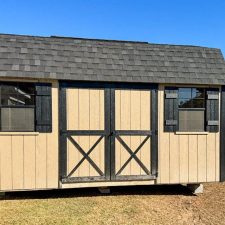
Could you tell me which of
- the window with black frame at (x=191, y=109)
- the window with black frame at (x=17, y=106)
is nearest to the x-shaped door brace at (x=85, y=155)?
the window with black frame at (x=17, y=106)

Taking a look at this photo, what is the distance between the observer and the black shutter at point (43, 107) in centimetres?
742

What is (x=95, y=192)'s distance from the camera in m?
8.44

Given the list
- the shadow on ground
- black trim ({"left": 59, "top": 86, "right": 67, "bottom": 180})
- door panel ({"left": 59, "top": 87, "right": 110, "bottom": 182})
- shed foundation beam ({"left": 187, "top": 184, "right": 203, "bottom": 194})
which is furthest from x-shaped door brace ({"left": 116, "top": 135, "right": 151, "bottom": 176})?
shed foundation beam ({"left": 187, "top": 184, "right": 203, "bottom": 194})

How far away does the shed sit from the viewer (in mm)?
7379

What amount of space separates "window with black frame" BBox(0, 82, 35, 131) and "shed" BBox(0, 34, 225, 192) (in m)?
0.02

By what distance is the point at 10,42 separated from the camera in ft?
25.7

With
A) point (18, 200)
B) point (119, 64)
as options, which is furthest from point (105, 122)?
point (18, 200)

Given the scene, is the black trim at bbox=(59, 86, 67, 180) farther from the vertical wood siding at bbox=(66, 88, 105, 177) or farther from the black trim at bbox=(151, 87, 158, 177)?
the black trim at bbox=(151, 87, 158, 177)

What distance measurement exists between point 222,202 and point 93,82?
4.40m

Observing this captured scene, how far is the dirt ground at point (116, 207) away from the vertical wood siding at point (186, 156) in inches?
21.0

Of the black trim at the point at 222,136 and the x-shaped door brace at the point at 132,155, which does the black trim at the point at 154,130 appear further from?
the black trim at the point at 222,136

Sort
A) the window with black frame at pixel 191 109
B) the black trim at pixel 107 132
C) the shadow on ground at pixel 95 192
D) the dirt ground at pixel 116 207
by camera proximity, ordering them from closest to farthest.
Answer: the dirt ground at pixel 116 207, the black trim at pixel 107 132, the shadow on ground at pixel 95 192, the window with black frame at pixel 191 109

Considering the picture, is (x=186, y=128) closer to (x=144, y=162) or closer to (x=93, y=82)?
(x=144, y=162)

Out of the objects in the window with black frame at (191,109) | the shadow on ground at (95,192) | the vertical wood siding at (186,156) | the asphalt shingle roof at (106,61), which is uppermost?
the asphalt shingle roof at (106,61)
